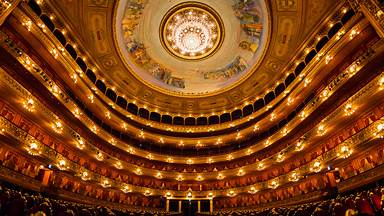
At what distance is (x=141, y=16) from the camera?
20391mm

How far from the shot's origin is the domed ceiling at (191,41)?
1995cm

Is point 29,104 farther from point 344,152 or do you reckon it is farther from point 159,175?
point 344,152

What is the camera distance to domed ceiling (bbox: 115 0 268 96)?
65.5 feet

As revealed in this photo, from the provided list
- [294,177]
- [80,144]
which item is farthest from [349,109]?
[80,144]

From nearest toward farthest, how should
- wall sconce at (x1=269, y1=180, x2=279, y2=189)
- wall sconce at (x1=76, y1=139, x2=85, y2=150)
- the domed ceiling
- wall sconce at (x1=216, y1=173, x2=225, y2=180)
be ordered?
wall sconce at (x1=76, y1=139, x2=85, y2=150) < wall sconce at (x1=269, y1=180, x2=279, y2=189) < the domed ceiling < wall sconce at (x1=216, y1=173, x2=225, y2=180)

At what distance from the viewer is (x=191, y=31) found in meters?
23.0

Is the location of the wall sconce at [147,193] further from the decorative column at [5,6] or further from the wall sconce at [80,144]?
the decorative column at [5,6]

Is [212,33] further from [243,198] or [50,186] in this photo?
[50,186]

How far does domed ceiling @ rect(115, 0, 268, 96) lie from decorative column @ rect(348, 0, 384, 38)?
806cm

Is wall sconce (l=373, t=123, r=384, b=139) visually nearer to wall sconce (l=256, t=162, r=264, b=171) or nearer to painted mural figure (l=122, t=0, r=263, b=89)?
wall sconce (l=256, t=162, r=264, b=171)

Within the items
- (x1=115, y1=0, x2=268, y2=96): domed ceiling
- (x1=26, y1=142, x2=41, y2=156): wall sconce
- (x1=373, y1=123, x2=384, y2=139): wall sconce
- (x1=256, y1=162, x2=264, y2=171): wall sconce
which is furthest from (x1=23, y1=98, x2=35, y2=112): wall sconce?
(x1=373, y1=123, x2=384, y2=139): wall sconce

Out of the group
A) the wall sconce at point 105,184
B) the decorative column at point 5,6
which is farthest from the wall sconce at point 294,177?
the decorative column at point 5,6

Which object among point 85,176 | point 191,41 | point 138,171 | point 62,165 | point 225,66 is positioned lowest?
point 85,176

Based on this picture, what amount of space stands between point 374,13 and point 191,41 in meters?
15.3
